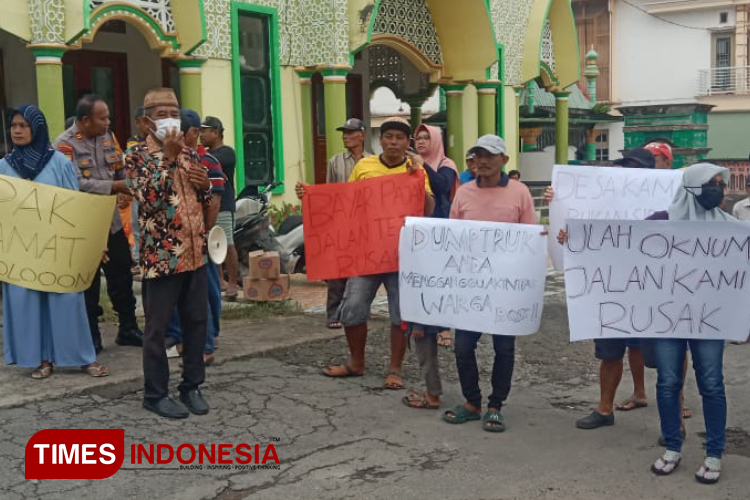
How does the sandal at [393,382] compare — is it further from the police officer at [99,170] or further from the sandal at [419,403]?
the police officer at [99,170]

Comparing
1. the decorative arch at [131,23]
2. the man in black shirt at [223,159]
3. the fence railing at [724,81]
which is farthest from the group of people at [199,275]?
the fence railing at [724,81]

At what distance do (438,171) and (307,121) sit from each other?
6.81m

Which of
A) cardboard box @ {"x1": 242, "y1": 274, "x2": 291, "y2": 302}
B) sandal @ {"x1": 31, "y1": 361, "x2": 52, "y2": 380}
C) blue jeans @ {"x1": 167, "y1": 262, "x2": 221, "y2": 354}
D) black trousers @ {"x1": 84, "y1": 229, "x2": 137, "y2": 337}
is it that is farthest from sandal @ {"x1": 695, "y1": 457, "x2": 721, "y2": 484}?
cardboard box @ {"x1": 242, "y1": 274, "x2": 291, "y2": 302}

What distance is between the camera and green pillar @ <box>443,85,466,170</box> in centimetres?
1533

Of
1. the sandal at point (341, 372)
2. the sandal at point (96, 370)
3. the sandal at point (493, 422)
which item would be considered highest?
the sandal at point (96, 370)

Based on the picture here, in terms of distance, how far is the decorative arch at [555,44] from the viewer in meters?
17.0

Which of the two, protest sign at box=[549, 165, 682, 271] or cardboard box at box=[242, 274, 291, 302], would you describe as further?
cardboard box at box=[242, 274, 291, 302]

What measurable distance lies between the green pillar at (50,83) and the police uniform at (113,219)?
10.8 ft

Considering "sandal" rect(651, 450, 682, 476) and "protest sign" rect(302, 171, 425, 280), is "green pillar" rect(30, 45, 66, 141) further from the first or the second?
A: "sandal" rect(651, 450, 682, 476)

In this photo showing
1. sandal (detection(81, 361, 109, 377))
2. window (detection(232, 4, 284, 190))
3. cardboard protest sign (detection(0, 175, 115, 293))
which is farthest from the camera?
window (detection(232, 4, 284, 190))

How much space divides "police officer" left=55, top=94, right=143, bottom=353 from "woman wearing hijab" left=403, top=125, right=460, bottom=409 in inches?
80.1

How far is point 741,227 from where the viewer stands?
14.9 feet

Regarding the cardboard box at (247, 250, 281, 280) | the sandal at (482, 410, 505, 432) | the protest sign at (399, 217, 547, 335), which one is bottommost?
the sandal at (482, 410, 505, 432)

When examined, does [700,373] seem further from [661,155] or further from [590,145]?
[590,145]
